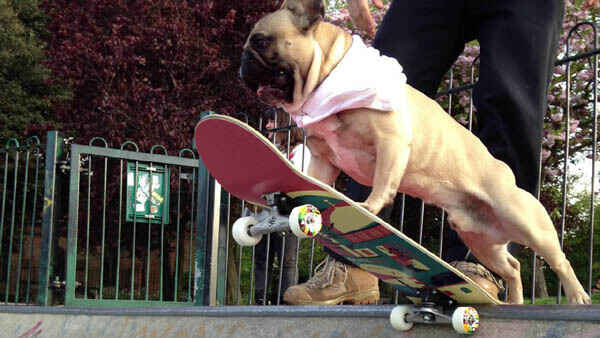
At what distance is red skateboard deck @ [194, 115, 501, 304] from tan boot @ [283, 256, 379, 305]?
1.92 feet

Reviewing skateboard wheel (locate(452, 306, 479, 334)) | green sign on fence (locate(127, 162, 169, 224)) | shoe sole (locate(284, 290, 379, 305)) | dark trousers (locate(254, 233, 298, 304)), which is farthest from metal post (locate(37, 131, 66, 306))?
skateboard wheel (locate(452, 306, 479, 334))

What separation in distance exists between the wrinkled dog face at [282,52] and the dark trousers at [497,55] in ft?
1.88

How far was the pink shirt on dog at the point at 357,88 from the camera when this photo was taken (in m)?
2.19

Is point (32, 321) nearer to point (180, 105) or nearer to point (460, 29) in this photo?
point (460, 29)

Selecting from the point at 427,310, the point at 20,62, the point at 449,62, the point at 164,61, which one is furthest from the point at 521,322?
the point at 20,62

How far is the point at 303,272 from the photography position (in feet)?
57.1

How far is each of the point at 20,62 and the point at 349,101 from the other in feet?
54.0

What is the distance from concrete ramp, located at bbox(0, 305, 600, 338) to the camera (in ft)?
5.31

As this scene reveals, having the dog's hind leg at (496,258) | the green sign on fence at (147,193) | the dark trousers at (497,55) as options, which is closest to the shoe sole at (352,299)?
the dark trousers at (497,55)

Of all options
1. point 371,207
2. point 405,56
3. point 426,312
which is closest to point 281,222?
point 371,207

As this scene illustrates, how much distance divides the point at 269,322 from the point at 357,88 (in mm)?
929

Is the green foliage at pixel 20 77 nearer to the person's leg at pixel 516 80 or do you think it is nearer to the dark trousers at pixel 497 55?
the dark trousers at pixel 497 55

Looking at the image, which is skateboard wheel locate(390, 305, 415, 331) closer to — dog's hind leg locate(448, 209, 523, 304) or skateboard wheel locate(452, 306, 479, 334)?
skateboard wheel locate(452, 306, 479, 334)

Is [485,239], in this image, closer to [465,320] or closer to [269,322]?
[465,320]
